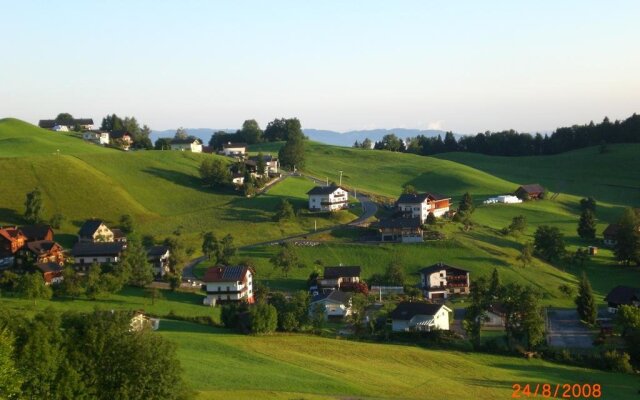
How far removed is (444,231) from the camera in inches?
3194

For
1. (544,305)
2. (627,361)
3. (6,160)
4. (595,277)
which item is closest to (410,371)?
(627,361)

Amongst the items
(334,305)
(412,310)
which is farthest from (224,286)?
(412,310)


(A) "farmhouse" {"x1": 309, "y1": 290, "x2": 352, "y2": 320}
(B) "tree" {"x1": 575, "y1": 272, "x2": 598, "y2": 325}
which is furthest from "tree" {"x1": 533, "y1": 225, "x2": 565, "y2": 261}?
(A) "farmhouse" {"x1": 309, "y1": 290, "x2": 352, "y2": 320}

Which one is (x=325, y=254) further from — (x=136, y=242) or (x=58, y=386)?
(x=58, y=386)

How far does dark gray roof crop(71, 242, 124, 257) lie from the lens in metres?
68.2

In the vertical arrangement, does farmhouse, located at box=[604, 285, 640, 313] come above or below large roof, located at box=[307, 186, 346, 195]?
below

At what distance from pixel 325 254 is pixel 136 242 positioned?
1804 cm

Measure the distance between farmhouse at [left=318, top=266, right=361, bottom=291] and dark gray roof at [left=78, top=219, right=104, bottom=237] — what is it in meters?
24.5

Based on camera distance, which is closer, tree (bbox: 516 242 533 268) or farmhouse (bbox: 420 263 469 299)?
farmhouse (bbox: 420 263 469 299)

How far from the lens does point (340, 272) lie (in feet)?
217

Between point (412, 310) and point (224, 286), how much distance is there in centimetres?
1614

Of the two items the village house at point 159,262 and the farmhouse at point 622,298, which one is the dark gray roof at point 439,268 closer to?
the farmhouse at point 622,298

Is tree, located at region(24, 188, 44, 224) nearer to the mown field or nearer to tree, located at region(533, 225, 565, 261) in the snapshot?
the mown field

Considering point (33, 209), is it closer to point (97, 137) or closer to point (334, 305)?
point (334, 305)
